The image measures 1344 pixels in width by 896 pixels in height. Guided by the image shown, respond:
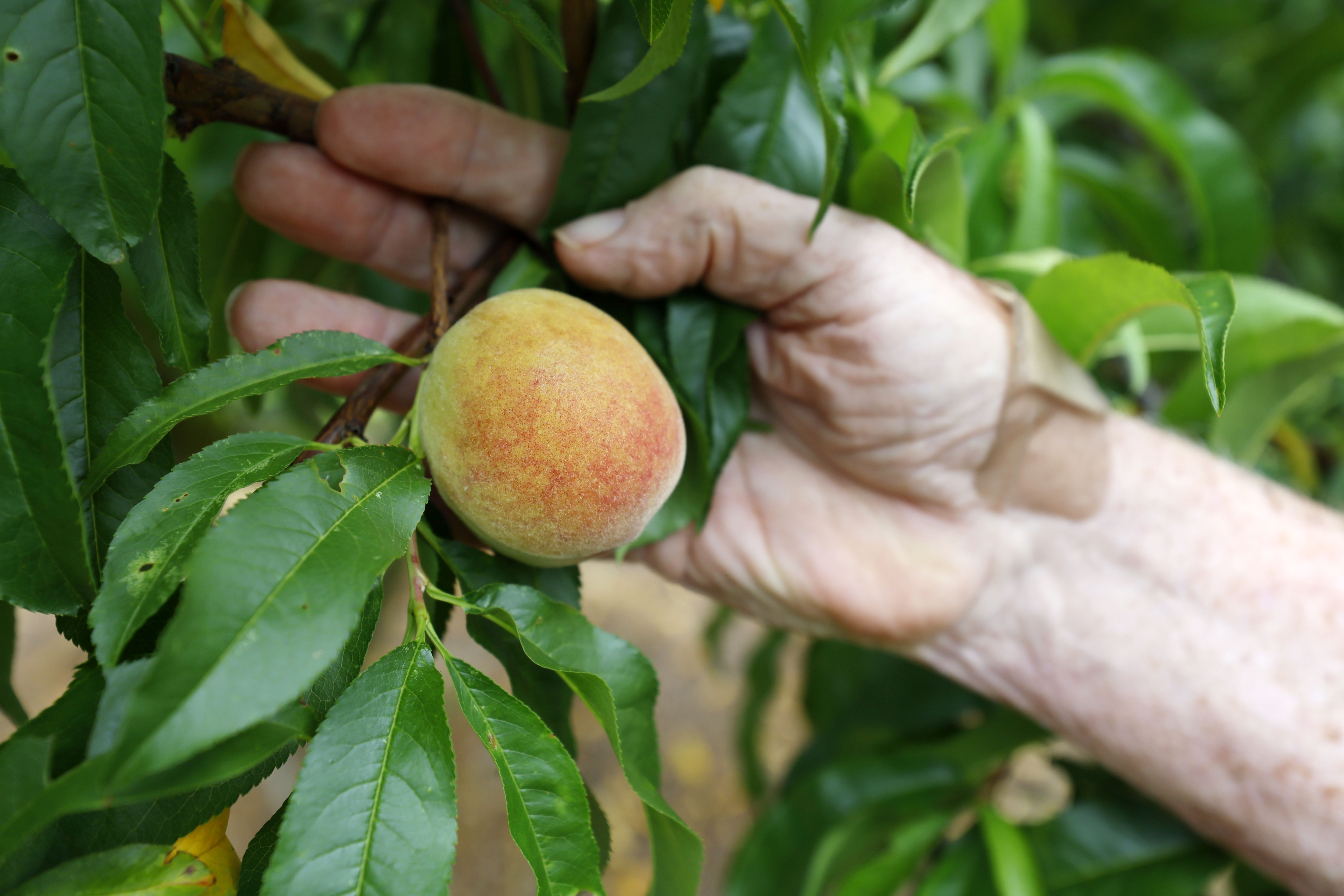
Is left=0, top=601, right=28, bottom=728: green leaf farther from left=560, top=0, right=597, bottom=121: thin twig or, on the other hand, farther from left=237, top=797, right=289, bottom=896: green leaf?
left=560, top=0, right=597, bottom=121: thin twig

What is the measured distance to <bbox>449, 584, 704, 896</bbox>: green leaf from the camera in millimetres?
425

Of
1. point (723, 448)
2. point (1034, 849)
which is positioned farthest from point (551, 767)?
point (1034, 849)

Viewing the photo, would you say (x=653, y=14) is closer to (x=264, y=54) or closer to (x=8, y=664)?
(x=264, y=54)

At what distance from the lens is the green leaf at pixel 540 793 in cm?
39

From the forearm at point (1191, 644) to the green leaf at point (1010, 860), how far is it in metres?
0.12

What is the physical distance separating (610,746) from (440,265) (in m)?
1.42

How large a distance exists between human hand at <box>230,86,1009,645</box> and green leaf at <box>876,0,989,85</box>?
14cm

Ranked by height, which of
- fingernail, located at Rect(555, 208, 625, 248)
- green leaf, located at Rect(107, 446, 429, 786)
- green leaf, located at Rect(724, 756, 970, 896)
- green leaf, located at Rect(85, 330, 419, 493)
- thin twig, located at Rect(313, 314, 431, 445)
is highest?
fingernail, located at Rect(555, 208, 625, 248)

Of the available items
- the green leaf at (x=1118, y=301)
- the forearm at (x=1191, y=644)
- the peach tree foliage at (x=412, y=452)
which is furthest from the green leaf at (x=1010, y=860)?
the green leaf at (x=1118, y=301)

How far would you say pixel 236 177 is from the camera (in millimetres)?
626

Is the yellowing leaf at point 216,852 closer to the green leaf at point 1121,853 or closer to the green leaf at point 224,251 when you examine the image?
the green leaf at point 224,251

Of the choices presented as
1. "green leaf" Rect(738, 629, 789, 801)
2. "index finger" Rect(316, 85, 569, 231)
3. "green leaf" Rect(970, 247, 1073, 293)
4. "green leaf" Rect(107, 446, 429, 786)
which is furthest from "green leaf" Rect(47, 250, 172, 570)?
"green leaf" Rect(738, 629, 789, 801)

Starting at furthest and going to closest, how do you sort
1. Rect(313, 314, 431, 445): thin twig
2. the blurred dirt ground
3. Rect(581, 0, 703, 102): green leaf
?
the blurred dirt ground < Rect(313, 314, 431, 445): thin twig < Rect(581, 0, 703, 102): green leaf

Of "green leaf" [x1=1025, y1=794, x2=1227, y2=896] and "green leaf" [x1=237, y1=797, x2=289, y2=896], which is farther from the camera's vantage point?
"green leaf" [x1=1025, y1=794, x2=1227, y2=896]
